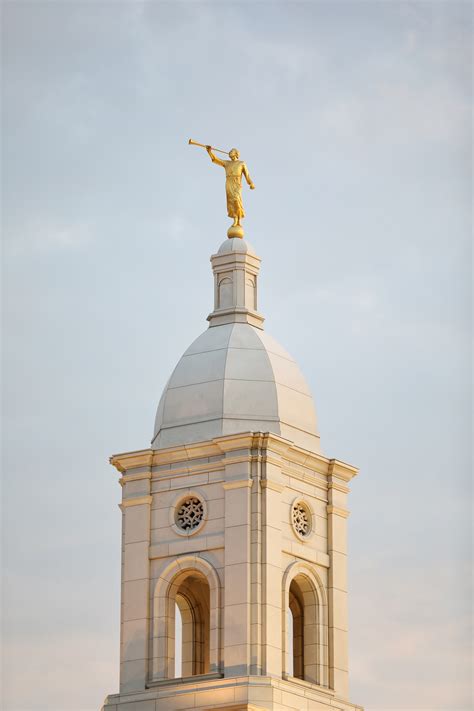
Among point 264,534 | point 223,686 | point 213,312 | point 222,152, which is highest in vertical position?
point 222,152

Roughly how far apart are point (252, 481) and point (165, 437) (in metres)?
4.21

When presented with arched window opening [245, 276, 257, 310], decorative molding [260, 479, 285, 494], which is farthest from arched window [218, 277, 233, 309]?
decorative molding [260, 479, 285, 494]

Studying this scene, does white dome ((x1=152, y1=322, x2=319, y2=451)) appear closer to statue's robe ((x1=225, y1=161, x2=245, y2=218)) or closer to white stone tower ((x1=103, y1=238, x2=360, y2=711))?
white stone tower ((x1=103, y1=238, x2=360, y2=711))

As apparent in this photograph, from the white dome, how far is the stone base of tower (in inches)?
330

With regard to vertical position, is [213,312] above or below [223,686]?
above

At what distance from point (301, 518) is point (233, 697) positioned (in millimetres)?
7479

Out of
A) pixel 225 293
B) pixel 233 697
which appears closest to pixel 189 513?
pixel 233 697

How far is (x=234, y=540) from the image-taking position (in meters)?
82.4

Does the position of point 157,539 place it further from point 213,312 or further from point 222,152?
point 222,152

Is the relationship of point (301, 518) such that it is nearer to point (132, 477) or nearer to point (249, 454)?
point (249, 454)

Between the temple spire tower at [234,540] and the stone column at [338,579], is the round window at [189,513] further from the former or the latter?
the stone column at [338,579]

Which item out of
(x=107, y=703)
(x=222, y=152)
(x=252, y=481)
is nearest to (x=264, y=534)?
(x=252, y=481)

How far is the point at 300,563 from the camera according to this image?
8388cm

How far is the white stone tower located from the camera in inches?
3206
